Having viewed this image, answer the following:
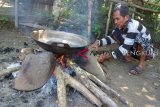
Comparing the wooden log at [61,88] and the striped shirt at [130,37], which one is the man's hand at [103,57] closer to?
the striped shirt at [130,37]

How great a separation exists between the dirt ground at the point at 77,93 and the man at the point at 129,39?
0.91 feet

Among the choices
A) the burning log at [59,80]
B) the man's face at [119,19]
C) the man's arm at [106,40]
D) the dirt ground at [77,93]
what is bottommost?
the dirt ground at [77,93]

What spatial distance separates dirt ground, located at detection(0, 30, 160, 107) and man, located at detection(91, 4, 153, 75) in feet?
0.91

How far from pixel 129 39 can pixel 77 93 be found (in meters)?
1.69

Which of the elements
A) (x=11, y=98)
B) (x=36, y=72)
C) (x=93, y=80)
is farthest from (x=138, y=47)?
(x=11, y=98)

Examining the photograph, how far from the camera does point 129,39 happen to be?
5578 mm

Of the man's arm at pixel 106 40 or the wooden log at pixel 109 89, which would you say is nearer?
the wooden log at pixel 109 89

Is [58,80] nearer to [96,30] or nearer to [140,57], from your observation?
[140,57]

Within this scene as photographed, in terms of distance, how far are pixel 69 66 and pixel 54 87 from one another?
49 centimetres

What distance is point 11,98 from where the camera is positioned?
4.27m

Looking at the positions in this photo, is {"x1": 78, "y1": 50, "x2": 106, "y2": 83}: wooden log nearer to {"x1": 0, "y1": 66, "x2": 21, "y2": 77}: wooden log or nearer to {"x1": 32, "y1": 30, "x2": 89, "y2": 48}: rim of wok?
{"x1": 32, "y1": 30, "x2": 89, "y2": 48}: rim of wok

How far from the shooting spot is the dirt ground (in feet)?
14.1

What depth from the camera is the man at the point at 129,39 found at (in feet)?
17.6

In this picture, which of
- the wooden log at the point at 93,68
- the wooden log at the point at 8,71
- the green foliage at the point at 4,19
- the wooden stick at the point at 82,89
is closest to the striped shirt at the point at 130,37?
the wooden log at the point at 93,68
